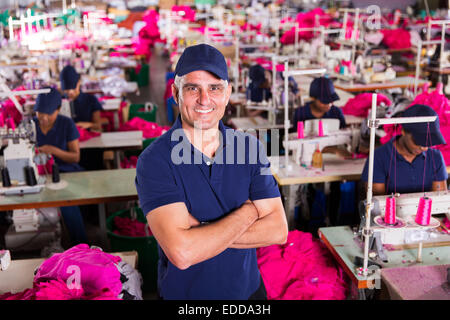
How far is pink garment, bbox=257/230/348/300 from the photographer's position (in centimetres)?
264

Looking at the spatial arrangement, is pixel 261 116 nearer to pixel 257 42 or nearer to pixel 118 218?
pixel 118 218

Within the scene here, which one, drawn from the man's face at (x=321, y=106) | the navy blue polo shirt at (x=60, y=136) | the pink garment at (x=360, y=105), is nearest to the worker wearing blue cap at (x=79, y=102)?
the navy blue polo shirt at (x=60, y=136)

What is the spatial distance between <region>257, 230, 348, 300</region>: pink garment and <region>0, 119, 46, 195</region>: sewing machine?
1702 millimetres

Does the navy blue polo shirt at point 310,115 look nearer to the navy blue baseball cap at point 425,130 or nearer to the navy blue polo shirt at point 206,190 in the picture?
the navy blue baseball cap at point 425,130

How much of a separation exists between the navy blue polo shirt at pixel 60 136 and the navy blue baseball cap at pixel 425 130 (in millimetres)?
2755

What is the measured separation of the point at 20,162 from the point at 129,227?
99cm

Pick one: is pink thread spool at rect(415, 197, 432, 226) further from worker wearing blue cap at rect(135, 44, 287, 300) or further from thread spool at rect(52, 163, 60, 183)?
thread spool at rect(52, 163, 60, 183)

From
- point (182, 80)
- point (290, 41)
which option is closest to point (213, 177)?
point (182, 80)

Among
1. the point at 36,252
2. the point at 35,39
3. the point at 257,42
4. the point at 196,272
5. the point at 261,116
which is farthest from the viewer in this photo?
the point at 257,42

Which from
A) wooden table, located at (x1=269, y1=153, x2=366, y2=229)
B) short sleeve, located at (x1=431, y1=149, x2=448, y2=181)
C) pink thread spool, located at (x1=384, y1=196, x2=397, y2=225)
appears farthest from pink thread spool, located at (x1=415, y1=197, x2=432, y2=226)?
wooden table, located at (x1=269, y1=153, x2=366, y2=229)

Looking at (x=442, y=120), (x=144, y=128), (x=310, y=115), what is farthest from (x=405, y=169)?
(x=144, y=128)

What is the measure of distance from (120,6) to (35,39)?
38.8ft

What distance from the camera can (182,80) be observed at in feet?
5.44
